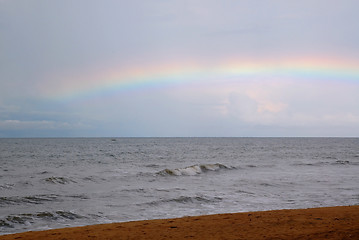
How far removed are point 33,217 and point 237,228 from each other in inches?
307

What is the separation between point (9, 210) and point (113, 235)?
7.46 meters

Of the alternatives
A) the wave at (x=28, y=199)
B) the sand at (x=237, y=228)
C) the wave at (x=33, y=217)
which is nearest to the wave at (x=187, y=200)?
the wave at (x=33, y=217)

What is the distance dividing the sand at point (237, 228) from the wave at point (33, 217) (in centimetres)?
298

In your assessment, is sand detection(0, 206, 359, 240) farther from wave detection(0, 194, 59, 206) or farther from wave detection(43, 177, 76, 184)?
wave detection(43, 177, 76, 184)

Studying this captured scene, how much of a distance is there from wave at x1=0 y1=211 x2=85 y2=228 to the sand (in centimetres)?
298

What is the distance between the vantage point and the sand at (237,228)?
24.9 feet

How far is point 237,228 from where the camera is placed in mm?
8477

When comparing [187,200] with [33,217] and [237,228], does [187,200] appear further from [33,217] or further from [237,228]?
[237,228]

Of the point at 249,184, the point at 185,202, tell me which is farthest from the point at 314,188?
the point at 185,202

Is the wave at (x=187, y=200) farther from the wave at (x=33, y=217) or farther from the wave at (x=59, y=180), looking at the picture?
the wave at (x=59, y=180)

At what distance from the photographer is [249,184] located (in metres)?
21.2

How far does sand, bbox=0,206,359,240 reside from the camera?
7597 millimetres

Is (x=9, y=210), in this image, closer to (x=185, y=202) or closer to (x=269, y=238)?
(x=185, y=202)

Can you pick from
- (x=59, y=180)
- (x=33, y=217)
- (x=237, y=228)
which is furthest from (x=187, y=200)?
(x=59, y=180)
